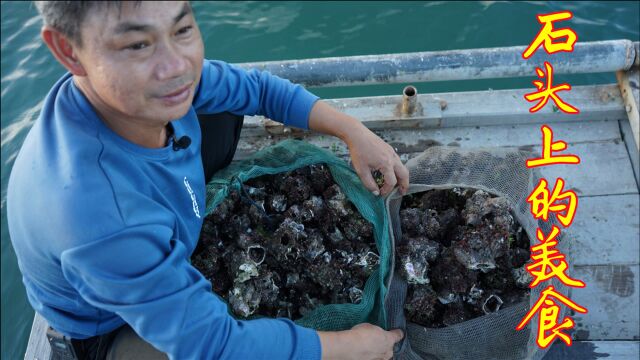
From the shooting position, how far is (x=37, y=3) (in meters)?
1.38

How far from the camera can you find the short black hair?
1.33 m

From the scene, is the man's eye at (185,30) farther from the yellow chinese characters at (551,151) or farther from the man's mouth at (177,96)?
the yellow chinese characters at (551,151)

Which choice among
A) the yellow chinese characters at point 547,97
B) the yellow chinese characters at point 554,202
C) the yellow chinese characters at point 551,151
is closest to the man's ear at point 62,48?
the yellow chinese characters at point 554,202

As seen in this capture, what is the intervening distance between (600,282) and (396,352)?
1.16 metres

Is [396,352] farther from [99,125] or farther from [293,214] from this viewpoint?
[99,125]

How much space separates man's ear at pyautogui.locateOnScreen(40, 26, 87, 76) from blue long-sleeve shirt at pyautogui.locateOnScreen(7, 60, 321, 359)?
0.16 m

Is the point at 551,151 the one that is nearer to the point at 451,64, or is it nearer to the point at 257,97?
the point at 451,64

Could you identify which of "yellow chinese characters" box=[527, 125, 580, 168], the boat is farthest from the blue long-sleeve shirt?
"yellow chinese characters" box=[527, 125, 580, 168]

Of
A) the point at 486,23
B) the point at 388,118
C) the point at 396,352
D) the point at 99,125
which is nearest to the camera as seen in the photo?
A: the point at 99,125

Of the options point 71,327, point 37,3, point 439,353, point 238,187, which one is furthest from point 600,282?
point 37,3

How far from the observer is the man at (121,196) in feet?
4.68

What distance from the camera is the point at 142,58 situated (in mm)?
1452

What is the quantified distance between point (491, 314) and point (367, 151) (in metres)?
0.94

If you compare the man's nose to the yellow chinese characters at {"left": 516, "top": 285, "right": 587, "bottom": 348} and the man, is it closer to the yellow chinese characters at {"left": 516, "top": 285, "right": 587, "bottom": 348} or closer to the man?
the man
